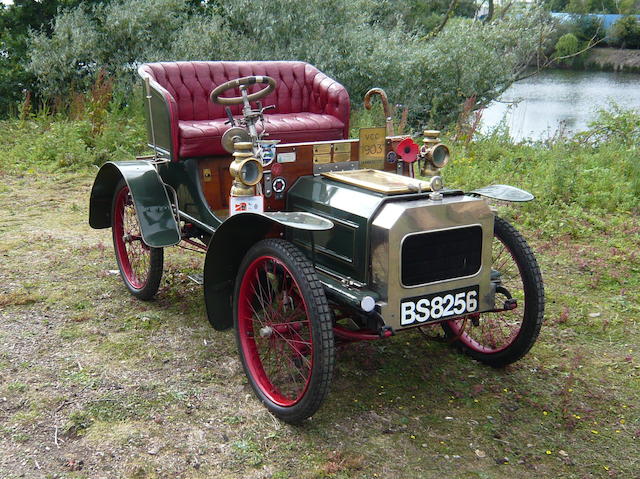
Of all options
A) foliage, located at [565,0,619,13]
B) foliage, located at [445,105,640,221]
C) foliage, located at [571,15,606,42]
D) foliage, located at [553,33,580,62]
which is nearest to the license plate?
foliage, located at [445,105,640,221]

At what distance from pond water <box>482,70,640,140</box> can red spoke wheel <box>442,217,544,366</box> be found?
7.03 meters

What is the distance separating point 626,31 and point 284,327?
49.3 feet

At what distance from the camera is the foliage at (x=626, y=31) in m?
15.1

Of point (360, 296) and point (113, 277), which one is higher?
point (360, 296)

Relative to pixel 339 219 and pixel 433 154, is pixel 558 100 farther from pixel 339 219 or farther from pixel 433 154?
pixel 339 219

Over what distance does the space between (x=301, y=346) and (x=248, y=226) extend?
0.77 metres

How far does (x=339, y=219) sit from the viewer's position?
10.5 ft

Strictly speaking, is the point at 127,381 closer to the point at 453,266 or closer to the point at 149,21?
the point at 453,266

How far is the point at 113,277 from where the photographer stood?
15.9ft

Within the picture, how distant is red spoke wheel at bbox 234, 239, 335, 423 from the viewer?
2.77 m

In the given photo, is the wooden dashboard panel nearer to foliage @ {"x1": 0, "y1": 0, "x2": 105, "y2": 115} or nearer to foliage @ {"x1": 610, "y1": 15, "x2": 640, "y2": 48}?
foliage @ {"x1": 0, "y1": 0, "x2": 105, "y2": 115}

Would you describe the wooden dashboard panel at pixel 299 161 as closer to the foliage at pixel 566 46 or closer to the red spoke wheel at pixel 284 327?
the red spoke wheel at pixel 284 327

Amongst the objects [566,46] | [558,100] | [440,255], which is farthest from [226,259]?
[566,46]

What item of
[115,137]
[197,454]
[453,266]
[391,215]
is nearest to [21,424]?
[197,454]
